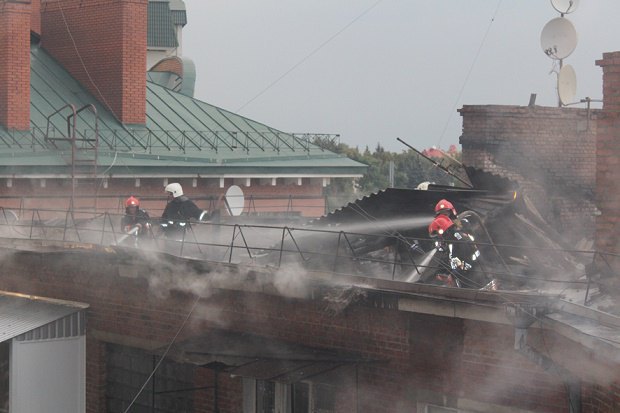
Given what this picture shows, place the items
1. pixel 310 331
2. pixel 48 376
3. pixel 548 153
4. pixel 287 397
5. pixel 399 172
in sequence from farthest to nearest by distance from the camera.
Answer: pixel 399 172 → pixel 548 153 → pixel 48 376 → pixel 287 397 → pixel 310 331

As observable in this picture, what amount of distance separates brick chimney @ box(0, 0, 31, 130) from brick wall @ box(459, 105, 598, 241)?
990 centimetres

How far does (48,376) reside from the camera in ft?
47.6

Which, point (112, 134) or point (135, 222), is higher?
point (112, 134)

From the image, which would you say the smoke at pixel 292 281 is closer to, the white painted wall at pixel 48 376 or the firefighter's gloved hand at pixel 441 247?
the firefighter's gloved hand at pixel 441 247

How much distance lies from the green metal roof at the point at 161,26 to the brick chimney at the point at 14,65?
836 inches

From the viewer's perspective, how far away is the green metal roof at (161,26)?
4466 centimetres

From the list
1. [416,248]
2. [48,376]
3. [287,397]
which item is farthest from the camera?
[48,376]

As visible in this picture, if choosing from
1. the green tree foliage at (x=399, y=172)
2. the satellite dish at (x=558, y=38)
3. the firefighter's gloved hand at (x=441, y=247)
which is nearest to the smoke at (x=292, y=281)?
the firefighter's gloved hand at (x=441, y=247)

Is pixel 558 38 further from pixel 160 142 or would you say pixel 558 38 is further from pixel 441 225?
pixel 160 142

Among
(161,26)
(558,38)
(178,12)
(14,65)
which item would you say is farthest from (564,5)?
(178,12)

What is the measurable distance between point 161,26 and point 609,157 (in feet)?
122

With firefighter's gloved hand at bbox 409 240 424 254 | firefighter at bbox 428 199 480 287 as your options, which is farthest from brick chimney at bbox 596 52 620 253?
firefighter's gloved hand at bbox 409 240 424 254

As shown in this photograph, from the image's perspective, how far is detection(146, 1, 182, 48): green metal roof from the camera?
44656 mm

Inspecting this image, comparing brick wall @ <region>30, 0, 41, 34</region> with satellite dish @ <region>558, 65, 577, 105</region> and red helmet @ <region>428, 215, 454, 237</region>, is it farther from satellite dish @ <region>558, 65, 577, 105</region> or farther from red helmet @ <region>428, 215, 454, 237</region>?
red helmet @ <region>428, 215, 454, 237</region>
